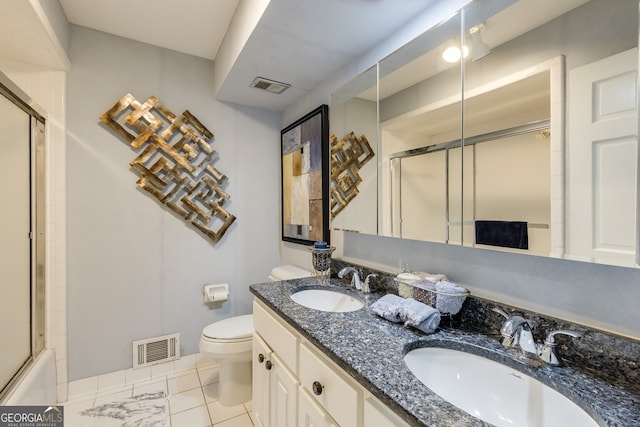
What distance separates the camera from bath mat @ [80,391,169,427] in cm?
165

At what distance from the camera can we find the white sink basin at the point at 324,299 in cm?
145

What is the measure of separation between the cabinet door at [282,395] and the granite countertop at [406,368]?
227 mm

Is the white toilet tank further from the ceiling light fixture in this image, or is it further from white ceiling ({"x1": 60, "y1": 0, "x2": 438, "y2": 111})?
the ceiling light fixture

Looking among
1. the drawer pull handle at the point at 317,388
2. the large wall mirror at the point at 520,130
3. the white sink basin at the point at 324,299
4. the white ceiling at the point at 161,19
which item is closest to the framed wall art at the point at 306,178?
the white sink basin at the point at 324,299

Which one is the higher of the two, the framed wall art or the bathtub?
the framed wall art

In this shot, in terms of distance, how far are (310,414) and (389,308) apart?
1.48ft

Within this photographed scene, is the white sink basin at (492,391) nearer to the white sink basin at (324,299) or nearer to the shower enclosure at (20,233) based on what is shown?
the white sink basin at (324,299)

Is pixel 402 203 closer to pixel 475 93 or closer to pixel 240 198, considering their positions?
pixel 475 93

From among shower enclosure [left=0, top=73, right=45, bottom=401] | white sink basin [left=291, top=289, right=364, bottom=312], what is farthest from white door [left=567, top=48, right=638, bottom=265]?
shower enclosure [left=0, top=73, right=45, bottom=401]

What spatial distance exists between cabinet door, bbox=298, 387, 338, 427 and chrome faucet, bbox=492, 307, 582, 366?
1.88 feet

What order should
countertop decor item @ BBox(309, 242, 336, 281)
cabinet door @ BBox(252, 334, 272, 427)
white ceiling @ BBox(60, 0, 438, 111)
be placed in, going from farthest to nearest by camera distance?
1. countertop decor item @ BBox(309, 242, 336, 281)
2. cabinet door @ BBox(252, 334, 272, 427)
3. white ceiling @ BBox(60, 0, 438, 111)

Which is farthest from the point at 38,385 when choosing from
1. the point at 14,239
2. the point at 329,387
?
the point at 329,387

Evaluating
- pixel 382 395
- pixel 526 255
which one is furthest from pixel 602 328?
pixel 382 395

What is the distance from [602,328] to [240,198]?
7.22ft
